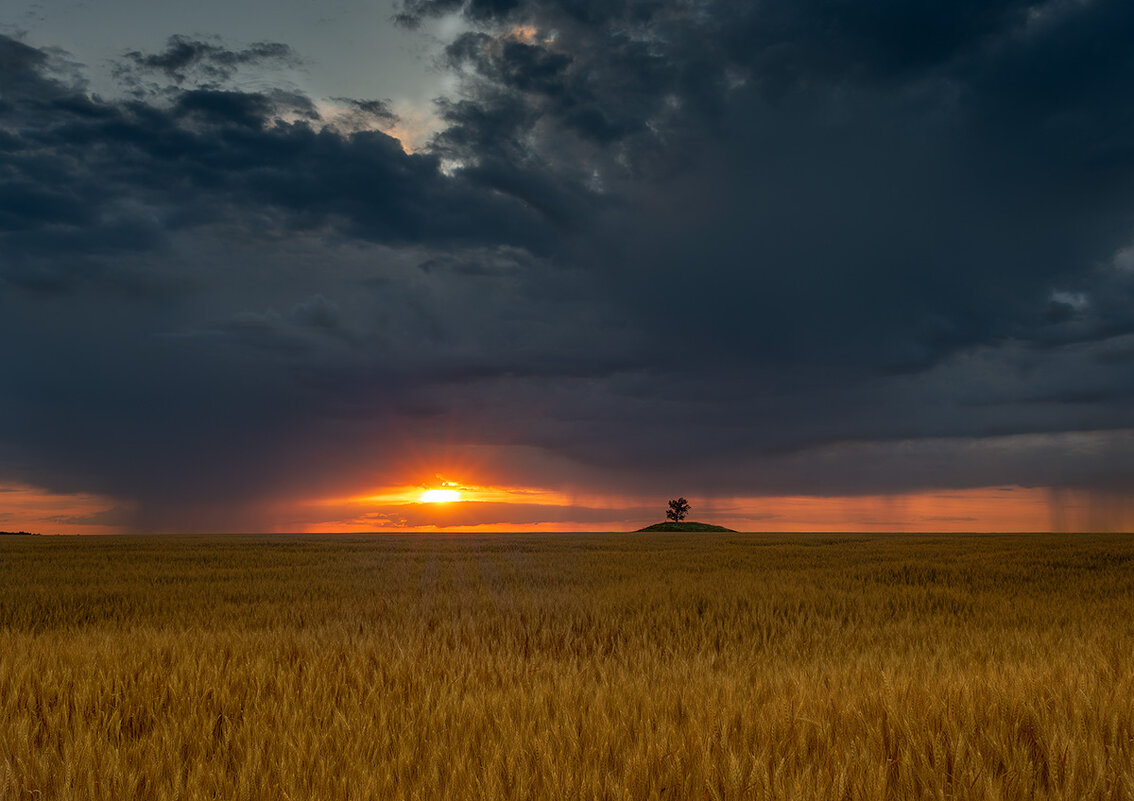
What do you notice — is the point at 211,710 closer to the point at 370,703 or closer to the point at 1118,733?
the point at 370,703

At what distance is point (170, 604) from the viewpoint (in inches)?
466

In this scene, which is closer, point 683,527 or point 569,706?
point 569,706

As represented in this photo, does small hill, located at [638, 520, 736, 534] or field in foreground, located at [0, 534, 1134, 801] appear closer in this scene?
field in foreground, located at [0, 534, 1134, 801]

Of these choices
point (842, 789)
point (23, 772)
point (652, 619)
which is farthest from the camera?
point (652, 619)

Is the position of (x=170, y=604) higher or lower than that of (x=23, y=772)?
lower

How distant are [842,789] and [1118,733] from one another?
7.66 feet

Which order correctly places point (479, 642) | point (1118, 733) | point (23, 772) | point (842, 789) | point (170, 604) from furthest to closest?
point (170, 604)
point (479, 642)
point (1118, 733)
point (23, 772)
point (842, 789)

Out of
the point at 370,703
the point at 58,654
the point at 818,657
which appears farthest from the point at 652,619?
the point at 58,654

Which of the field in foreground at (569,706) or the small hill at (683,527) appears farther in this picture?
the small hill at (683,527)

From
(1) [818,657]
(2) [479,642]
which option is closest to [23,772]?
(2) [479,642]

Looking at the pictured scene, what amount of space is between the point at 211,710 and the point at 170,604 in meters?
8.66

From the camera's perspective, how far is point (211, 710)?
4633 mm

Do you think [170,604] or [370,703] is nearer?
[370,703]

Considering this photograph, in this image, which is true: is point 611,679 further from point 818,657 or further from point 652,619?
point 652,619
